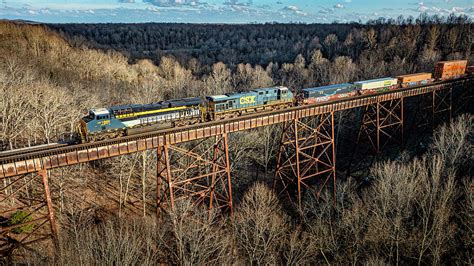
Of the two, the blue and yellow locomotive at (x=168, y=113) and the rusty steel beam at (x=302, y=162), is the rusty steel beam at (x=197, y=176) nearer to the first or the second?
the blue and yellow locomotive at (x=168, y=113)

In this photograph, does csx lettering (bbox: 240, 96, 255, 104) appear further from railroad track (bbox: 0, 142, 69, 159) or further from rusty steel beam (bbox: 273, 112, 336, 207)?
railroad track (bbox: 0, 142, 69, 159)

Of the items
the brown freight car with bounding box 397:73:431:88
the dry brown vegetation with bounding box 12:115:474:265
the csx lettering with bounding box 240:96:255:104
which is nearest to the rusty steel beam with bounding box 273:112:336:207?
the csx lettering with bounding box 240:96:255:104

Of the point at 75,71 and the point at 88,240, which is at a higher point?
the point at 75,71

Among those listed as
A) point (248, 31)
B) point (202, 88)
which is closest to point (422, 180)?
point (202, 88)

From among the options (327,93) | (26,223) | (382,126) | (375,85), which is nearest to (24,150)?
(26,223)

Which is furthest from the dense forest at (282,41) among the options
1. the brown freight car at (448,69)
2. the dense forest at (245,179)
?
the brown freight car at (448,69)

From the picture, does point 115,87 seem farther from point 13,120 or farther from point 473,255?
point 473,255

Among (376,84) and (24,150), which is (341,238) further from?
(24,150)
